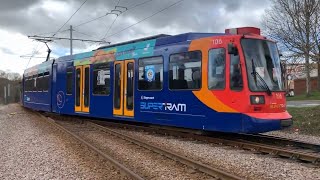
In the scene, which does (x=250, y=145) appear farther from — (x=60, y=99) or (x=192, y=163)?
(x=60, y=99)

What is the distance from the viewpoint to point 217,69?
35.6ft

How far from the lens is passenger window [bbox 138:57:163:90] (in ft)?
42.2

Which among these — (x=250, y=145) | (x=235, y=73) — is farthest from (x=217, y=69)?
(x=250, y=145)

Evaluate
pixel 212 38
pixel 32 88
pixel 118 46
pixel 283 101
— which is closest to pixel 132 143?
pixel 212 38

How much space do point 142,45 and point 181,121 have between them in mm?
3377

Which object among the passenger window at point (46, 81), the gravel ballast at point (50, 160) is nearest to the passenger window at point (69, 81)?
the passenger window at point (46, 81)

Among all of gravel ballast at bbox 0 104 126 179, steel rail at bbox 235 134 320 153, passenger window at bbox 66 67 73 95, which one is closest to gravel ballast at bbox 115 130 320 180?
steel rail at bbox 235 134 320 153

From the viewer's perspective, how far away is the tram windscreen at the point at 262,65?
10562mm

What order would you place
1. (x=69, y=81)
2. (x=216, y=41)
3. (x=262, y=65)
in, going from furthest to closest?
(x=69, y=81) < (x=216, y=41) < (x=262, y=65)

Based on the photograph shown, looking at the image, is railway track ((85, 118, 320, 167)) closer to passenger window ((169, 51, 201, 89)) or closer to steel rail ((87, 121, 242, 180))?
passenger window ((169, 51, 201, 89))

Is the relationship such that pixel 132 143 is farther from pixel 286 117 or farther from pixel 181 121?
pixel 286 117

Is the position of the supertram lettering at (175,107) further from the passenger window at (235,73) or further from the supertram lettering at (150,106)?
the passenger window at (235,73)

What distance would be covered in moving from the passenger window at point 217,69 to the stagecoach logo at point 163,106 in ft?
4.14

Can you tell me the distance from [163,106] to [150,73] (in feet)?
4.31
